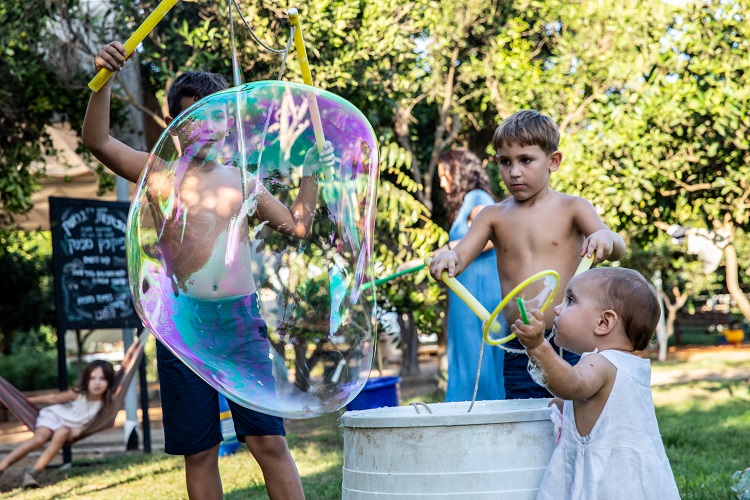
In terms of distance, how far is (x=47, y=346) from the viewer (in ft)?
70.7

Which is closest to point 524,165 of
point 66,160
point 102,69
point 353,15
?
point 102,69

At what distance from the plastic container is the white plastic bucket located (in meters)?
2.83

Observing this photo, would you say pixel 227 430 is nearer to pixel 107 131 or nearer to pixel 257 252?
pixel 107 131

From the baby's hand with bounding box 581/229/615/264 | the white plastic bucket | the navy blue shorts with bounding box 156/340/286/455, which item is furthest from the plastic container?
the white plastic bucket

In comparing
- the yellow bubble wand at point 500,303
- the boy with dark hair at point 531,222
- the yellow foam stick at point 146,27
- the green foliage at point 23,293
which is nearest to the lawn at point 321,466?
the boy with dark hair at point 531,222

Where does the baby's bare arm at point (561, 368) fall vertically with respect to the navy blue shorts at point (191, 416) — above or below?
above

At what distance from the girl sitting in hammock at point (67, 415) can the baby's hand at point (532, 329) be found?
164 inches

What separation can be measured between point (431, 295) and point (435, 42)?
2.60 m

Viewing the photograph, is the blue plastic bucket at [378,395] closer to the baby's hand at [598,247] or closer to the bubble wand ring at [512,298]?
the baby's hand at [598,247]

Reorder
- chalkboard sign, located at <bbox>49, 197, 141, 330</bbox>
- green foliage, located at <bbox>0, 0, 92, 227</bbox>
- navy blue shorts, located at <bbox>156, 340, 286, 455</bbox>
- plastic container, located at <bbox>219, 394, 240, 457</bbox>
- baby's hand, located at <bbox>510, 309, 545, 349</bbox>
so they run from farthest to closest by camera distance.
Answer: chalkboard sign, located at <bbox>49, 197, 141, 330</bbox>
green foliage, located at <bbox>0, 0, 92, 227</bbox>
plastic container, located at <bbox>219, 394, 240, 457</bbox>
navy blue shorts, located at <bbox>156, 340, 286, 455</bbox>
baby's hand, located at <bbox>510, 309, 545, 349</bbox>

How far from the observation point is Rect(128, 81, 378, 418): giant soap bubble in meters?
2.34

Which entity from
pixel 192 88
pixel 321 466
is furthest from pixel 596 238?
pixel 321 466

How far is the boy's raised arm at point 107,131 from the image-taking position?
2.35 m

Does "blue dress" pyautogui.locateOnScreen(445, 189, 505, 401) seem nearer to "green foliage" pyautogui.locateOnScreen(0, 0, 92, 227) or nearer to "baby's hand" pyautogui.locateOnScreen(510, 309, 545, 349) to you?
"baby's hand" pyautogui.locateOnScreen(510, 309, 545, 349)
